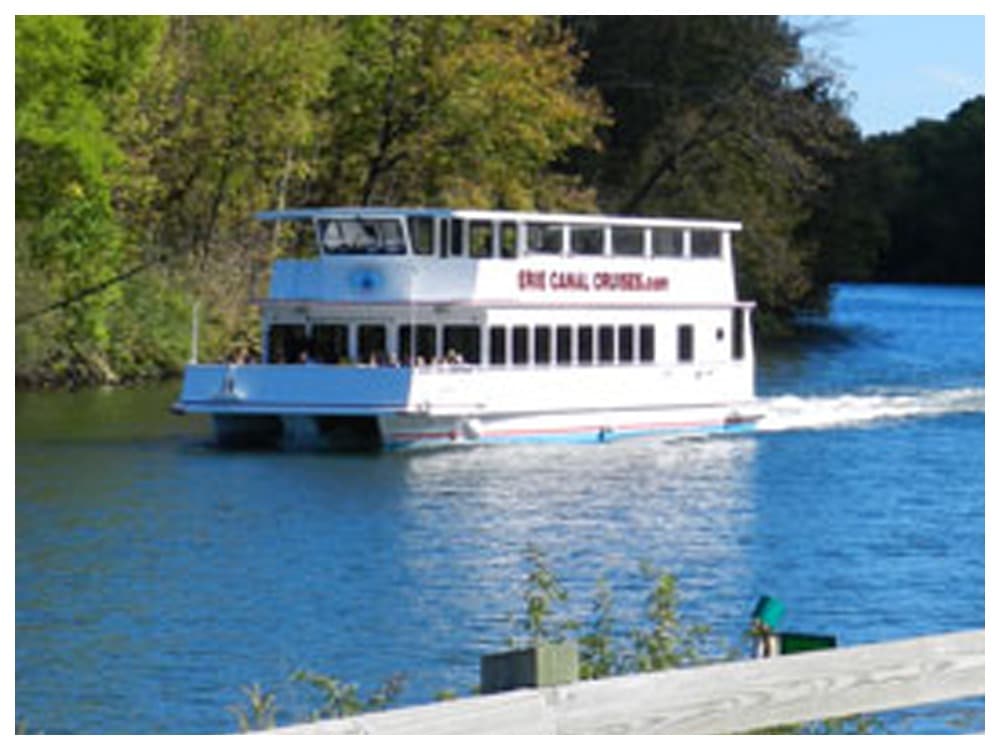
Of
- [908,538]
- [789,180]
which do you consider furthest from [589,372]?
[789,180]

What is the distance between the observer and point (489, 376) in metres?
39.4

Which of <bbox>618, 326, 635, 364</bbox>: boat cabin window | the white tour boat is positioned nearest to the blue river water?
the white tour boat

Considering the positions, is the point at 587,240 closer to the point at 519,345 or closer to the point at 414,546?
the point at 519,345

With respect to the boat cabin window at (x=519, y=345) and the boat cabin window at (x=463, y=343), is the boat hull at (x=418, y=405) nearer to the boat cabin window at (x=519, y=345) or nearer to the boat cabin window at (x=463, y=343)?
the boat cabin window at (x=519, y=345)

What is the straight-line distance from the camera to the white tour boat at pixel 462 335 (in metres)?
38.1

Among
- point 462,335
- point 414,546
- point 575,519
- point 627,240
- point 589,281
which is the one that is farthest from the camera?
point 627,240

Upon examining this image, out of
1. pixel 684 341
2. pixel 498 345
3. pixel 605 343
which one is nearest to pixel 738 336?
pixel 684 341

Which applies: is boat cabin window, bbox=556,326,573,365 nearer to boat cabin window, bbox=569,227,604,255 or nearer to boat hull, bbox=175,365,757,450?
boat hull, bbox=175,365,757,450

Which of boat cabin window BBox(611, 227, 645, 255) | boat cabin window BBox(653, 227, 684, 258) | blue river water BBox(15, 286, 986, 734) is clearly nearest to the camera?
blue river water BBox(15, 286, 986, 734)

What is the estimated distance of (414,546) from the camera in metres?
28.1

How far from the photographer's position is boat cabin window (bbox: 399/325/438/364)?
39281 millimetres

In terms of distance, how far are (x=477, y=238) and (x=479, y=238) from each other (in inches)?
2.7

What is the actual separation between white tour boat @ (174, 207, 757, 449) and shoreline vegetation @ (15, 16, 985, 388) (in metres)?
6.00

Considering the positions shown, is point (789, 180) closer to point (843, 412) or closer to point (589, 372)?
point (843, 412)
